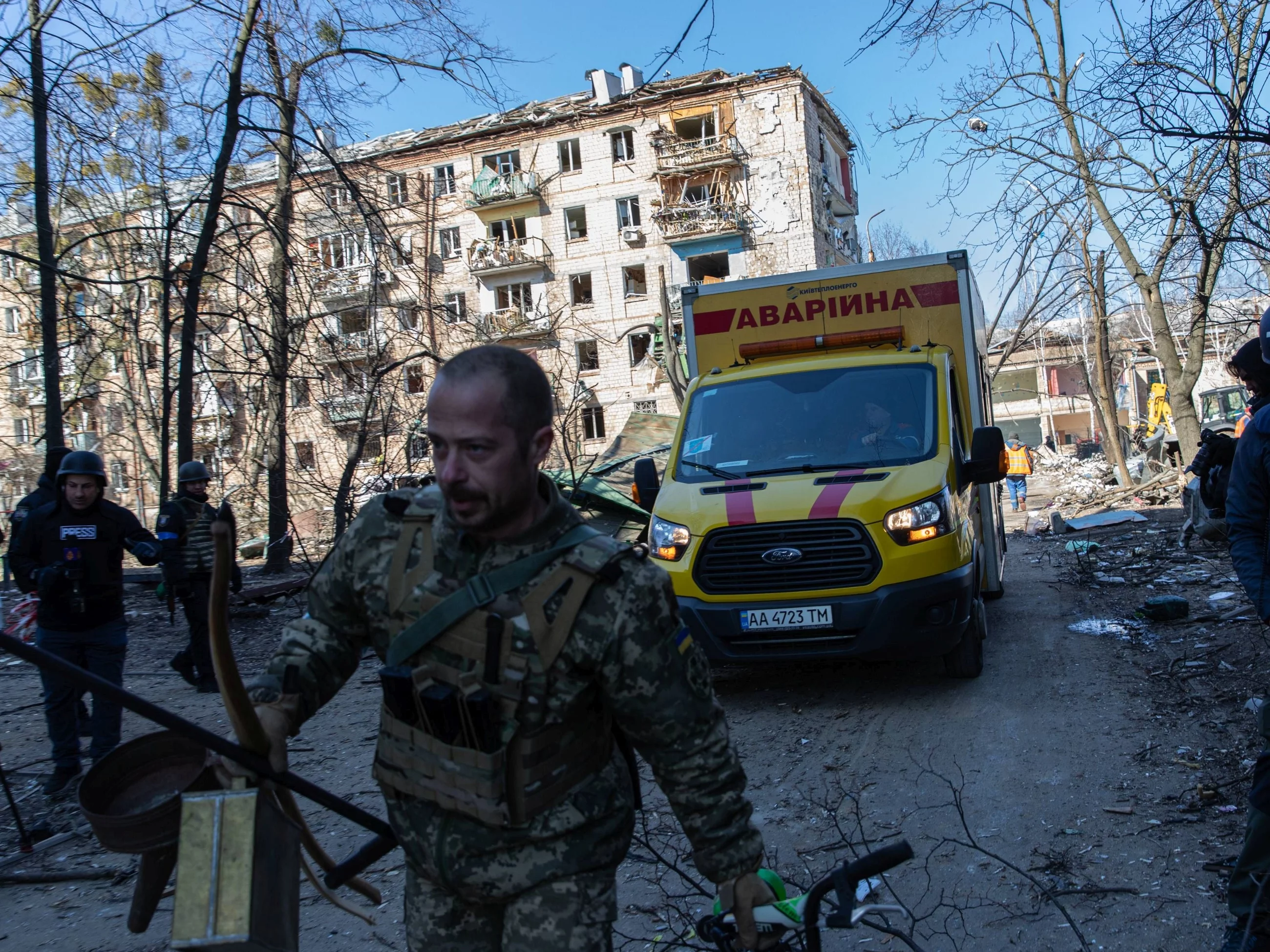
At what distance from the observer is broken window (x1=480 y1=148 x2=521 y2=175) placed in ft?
138

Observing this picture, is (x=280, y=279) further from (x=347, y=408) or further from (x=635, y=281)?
(x=635, y=281)

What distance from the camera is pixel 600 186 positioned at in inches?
1607

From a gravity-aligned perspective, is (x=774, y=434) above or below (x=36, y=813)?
above

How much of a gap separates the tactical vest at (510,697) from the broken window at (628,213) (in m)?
39.8

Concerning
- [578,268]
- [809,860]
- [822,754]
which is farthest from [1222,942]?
[578,268]

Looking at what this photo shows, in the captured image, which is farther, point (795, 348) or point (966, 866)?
point (795, 348)

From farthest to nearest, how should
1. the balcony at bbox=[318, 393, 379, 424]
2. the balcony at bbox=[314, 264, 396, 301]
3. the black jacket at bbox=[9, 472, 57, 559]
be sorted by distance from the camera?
the balcony at bbox=[318, 393, 379, 424]
the balcony at bbox=[314, 264, 396, 301]
the black jacket at bbox=[9, 472, 57, 559]

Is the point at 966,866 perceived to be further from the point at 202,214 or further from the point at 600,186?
the point at 600,186

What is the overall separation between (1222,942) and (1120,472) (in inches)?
883

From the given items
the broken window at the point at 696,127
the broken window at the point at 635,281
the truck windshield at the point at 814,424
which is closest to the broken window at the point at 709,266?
the broken window at the point at 635,281

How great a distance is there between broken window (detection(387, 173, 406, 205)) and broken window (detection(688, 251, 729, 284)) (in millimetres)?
27172

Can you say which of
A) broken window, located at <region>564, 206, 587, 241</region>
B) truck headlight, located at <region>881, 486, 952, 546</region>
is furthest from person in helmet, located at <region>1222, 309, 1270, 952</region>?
broken window, located at <region>564, 206, 587, 241</region>

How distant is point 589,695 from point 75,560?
4.95 m

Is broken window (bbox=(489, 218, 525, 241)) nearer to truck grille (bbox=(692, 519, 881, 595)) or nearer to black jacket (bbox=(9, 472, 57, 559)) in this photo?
black jacket (bbox=(9, 472, 57, 559))
